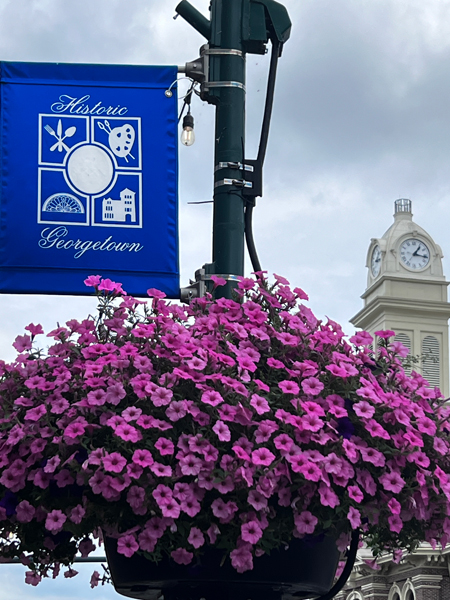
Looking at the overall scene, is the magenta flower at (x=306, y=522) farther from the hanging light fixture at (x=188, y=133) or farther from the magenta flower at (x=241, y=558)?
the hanging light fixture at (x=188, y=133)

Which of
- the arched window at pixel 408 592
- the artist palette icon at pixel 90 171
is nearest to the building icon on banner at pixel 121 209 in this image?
the artist palette icon at pixel 90 171

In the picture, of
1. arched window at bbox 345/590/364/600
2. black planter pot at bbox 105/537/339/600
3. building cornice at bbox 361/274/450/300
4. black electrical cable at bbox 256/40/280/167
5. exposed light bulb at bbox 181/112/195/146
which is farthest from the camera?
building cornice at bbox 361/274/450/300

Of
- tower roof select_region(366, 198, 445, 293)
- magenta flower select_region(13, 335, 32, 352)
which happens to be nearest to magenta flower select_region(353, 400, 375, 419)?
magenta flower select_region(13, 335, 32, 352)

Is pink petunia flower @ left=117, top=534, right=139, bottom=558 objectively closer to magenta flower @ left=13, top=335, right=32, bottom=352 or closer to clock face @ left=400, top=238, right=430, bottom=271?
magenta flower @ left=13, top=335, right=32, bottom=352

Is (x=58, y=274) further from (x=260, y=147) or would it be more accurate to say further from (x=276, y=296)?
(x=276, y=296)

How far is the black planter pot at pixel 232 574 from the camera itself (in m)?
2.81

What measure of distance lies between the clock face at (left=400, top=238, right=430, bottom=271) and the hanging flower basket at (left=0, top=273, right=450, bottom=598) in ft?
132

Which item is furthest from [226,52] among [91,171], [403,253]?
[403,253]

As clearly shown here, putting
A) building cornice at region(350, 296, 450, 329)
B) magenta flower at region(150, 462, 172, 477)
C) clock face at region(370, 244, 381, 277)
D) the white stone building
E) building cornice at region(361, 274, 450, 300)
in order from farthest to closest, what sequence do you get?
clock face at region(370, 244, 381, 277) < building cornice at region(361, 274, 450, 300) < building cornice at region(350, 296, 450, 329) < the white stone building < magenta flower at region(150, 462, 172, 477)

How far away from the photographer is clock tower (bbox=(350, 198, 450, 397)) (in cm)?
4116

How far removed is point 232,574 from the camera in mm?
2816

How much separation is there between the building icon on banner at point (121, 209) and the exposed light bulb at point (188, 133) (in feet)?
1.80

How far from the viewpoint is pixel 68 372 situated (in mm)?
2881

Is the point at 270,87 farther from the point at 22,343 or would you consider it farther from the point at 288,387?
the point at 288,387
